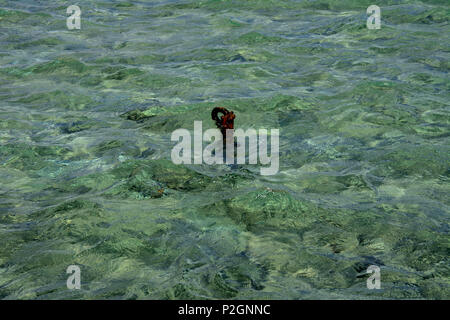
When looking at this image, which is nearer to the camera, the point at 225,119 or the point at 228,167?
the point at 225,119

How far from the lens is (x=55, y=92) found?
753 centimetres

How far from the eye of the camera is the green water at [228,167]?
3865mm

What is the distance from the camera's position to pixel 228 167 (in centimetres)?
543

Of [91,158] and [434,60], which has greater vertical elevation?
[434,60]

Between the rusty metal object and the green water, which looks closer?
the green water

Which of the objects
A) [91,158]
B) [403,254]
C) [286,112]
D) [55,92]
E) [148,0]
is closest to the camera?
[403,254]

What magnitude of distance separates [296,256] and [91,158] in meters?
2.67

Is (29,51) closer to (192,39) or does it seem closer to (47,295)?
(192,39)

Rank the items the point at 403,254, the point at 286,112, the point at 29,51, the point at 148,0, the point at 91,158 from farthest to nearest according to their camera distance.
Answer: the point at 148,0, the point at 29,51, the point at 286,112, the point at 91,158, the point at 403,254

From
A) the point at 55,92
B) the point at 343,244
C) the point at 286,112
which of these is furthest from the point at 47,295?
the point at 55,92

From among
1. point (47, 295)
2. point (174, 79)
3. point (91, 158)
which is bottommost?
point (47, 295)

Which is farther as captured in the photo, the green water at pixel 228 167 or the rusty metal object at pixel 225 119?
the rusty metal object at pixel 225 119

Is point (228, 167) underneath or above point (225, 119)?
underneath

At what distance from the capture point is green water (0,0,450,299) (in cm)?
387
